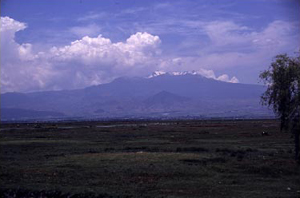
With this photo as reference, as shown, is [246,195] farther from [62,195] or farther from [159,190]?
[62,195]

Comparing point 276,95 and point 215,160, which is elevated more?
point 276,95

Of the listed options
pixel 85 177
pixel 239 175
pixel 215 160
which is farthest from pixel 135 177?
pixel 215 160

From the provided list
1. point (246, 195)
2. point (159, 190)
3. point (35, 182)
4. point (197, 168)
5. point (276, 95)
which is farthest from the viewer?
point (276, 95)

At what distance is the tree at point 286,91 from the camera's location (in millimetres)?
34875

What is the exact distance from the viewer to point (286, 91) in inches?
1388

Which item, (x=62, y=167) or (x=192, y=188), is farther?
(x=62, y=167)

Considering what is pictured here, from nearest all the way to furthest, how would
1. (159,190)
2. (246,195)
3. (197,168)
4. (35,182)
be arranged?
1. (246,195)
2. (159,190)
3. (35,182)
4. (197,168)

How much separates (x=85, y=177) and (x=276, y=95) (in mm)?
19362

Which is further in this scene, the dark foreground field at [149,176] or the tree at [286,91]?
the tree at [286,91]

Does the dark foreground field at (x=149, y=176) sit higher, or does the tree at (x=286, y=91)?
the tree at (x=286, y=91)

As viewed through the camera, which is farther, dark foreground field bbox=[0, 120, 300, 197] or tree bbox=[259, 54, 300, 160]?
tree bbox=[259, 54, 300, 160]

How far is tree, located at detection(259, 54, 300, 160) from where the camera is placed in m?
34.9

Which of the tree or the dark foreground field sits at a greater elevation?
the tree

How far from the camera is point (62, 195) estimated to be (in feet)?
77.7
